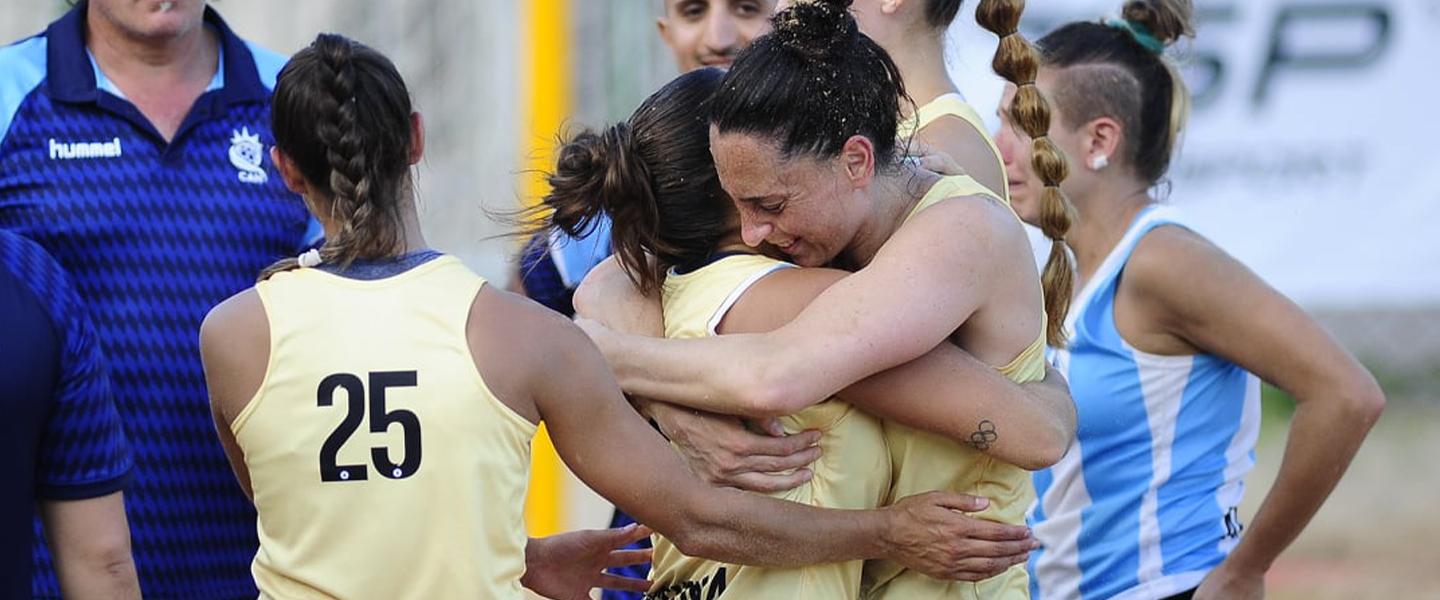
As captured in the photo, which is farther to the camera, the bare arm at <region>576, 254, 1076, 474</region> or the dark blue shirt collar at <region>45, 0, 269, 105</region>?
the dark blue shirt collar at <region>45, 0, 269, 105</region>

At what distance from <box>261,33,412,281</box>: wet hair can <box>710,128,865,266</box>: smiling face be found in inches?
18.0

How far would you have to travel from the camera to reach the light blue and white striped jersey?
3.45m

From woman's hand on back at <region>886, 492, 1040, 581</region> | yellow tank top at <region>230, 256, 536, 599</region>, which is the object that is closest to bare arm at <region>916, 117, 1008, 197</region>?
woman's hand on back at <region>886, 492, 1040, 581</region>

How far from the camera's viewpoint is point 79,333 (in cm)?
264

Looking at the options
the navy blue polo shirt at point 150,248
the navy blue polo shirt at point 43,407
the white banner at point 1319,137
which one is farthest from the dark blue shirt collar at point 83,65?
the white banner at point 1319,137

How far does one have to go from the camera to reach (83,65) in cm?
347

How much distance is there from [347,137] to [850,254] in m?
→ 0.74

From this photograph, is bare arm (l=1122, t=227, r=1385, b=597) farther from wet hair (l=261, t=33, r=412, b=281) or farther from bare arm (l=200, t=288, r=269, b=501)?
bare arm (l=200, t=288, r=269, b=501)

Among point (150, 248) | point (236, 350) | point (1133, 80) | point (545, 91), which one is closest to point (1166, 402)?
point (1133, 80)

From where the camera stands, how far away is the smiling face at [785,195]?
242 centimetres

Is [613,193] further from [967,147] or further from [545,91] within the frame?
[545,91]

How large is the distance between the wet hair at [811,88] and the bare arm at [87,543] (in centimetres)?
112

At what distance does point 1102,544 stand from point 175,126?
6.61ft

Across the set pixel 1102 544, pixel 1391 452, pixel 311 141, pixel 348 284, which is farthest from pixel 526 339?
pixel 1391 452
